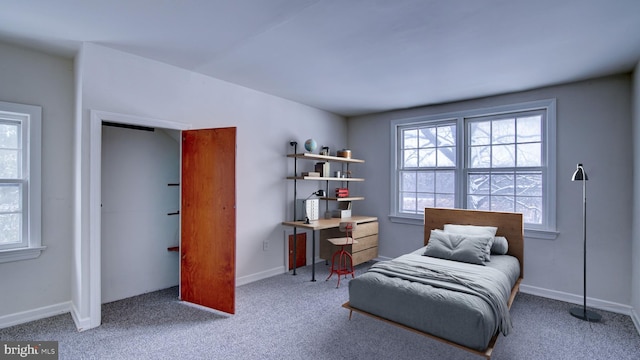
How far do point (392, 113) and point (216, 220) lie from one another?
3321mm

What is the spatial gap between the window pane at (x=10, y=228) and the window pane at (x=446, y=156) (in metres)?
4.97

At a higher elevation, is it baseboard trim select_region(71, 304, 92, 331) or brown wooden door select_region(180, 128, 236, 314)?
brown wooden door select_region(180, 128, 236, 314)

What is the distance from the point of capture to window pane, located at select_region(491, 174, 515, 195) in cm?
409

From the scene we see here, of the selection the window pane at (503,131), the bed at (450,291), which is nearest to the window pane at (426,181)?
the window pane at (503,131)

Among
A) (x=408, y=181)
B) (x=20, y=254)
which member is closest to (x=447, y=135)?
(x=408, y=181)

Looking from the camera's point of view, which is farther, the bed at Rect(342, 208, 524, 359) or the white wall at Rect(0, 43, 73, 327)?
the white wall at Rect(0, 43, 73, 327)

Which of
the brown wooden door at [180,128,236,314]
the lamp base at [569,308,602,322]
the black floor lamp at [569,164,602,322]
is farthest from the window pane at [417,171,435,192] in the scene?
the brown wooden door at [180,128,236,314]

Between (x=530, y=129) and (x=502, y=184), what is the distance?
76 centimetres

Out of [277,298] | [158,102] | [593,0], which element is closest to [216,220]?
[277,298]

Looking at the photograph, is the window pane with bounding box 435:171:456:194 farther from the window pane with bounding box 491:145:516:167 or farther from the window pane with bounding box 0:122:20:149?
the window pane with bounding box 0:122:20:149

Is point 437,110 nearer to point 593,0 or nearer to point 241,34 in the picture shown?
point 593,0

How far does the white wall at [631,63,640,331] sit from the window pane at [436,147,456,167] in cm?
187

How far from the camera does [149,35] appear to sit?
2.62 metres

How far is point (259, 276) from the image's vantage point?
4.20 meters
